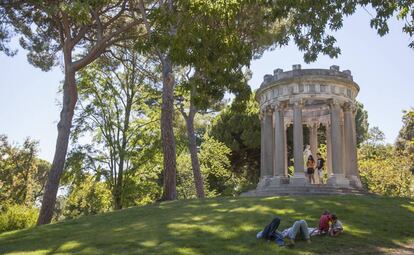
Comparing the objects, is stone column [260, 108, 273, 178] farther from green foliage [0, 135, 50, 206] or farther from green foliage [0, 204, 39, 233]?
green foliage [0, 135, 50, 206]

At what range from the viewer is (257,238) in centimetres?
1125

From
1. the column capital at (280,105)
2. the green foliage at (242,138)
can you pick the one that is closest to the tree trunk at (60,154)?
the column capital at (280,105)

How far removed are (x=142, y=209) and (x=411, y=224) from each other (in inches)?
400

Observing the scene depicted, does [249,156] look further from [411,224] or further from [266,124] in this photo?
[411,224]

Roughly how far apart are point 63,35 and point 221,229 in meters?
16.7

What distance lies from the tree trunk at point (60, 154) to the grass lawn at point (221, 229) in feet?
13.8

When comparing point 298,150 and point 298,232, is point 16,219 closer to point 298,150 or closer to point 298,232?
point 298,150

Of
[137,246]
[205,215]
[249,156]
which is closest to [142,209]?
[205,215]

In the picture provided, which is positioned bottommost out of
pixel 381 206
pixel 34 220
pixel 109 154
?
pixel 34 220

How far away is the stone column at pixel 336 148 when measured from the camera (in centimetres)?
2111

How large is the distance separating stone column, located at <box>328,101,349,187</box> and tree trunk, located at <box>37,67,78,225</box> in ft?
44.2

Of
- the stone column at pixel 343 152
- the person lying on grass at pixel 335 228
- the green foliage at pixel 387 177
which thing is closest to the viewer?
the person lying on grass at pixel 335 228

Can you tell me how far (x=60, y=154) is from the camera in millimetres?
21359

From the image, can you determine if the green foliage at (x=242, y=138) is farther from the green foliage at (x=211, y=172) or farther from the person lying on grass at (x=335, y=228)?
the person lying on grass at (x=335, y=228)
